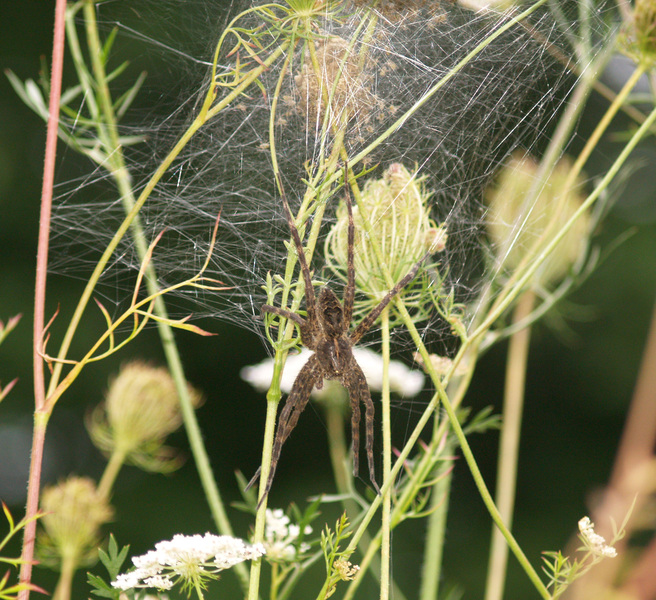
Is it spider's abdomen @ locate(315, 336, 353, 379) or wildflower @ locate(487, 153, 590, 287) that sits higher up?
wildflower @ locate(487, 153, 590, 287)

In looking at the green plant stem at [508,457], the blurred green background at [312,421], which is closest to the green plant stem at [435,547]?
the green plant stem at [508,457]

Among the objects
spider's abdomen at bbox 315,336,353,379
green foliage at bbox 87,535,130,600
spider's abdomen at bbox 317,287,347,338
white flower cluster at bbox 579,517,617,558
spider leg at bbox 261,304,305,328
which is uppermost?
spider leg at bbox 261,304,305,328

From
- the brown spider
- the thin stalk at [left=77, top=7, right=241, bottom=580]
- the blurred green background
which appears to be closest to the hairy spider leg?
the brown spider

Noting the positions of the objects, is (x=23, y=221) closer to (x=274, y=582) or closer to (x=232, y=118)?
(x=232, y=118)

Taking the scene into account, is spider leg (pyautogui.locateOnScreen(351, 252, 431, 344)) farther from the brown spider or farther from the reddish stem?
the reddish stem

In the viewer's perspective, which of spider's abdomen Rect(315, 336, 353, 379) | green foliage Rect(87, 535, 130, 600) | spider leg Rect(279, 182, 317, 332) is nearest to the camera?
green foliage Rect(87, 535, 130, 600)

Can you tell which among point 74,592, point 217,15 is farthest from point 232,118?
point 74,592

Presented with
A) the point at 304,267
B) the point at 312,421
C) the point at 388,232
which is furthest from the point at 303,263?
the point at 312,421
